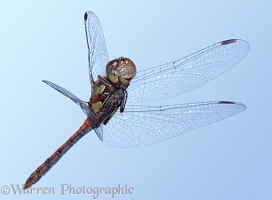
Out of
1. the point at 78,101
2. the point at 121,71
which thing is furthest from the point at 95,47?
the point at 78,101

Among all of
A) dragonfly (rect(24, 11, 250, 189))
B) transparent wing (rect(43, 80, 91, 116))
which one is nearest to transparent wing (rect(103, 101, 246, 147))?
dragonfly (rect(24, 11, 250, 189))

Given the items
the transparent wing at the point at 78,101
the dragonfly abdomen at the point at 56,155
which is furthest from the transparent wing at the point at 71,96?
the dragonfly abdomen at the point at 56,155

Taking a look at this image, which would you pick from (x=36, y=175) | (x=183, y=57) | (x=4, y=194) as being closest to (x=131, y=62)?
(x=183, y=57)

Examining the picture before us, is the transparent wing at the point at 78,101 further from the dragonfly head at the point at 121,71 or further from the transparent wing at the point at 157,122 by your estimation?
the dragonfly head at the point at 121,71

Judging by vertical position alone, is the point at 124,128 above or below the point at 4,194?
above

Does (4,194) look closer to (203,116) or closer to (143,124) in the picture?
(143,124)

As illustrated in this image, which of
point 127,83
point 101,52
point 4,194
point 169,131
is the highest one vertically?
point 101,52

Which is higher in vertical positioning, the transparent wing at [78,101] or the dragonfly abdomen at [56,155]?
the transparent wing at [78,101]
